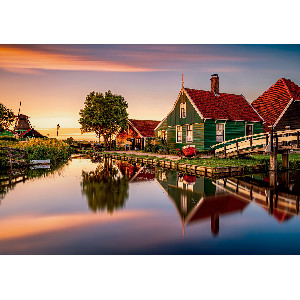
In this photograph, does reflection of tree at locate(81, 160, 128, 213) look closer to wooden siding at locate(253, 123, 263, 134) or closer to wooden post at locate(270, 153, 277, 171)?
wooden post at locate(270, 153, 277, 171)

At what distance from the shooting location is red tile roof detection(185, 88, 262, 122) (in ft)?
73.6

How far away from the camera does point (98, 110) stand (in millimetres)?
36875

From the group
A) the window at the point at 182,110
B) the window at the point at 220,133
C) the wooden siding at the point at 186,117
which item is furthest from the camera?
the window at the point at 182,110

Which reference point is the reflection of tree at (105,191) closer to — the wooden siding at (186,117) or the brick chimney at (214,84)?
the wooden siding at (186,117)

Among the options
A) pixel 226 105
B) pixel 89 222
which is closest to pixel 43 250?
pixel 89 222

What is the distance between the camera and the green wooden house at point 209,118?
22.0 m

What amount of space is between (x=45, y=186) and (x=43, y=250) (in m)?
6.59

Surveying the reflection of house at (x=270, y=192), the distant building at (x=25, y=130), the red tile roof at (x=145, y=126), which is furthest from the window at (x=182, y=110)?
the distant building at (x=25, y=130)

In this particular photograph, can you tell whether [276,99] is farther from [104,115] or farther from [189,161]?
[104,115]

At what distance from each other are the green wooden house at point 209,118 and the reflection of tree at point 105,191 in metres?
11.2

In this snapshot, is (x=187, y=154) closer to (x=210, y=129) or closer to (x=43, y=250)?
(x=210, y=129)

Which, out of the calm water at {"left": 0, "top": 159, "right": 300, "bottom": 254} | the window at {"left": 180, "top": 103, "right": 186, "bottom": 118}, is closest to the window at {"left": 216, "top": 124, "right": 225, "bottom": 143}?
the window at {"left": 180, "top": 103, "right": 186, "bottom": 118}

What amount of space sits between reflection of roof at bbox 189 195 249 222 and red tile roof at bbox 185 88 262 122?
45.8ft

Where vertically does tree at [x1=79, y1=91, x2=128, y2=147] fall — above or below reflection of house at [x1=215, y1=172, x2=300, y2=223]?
above
